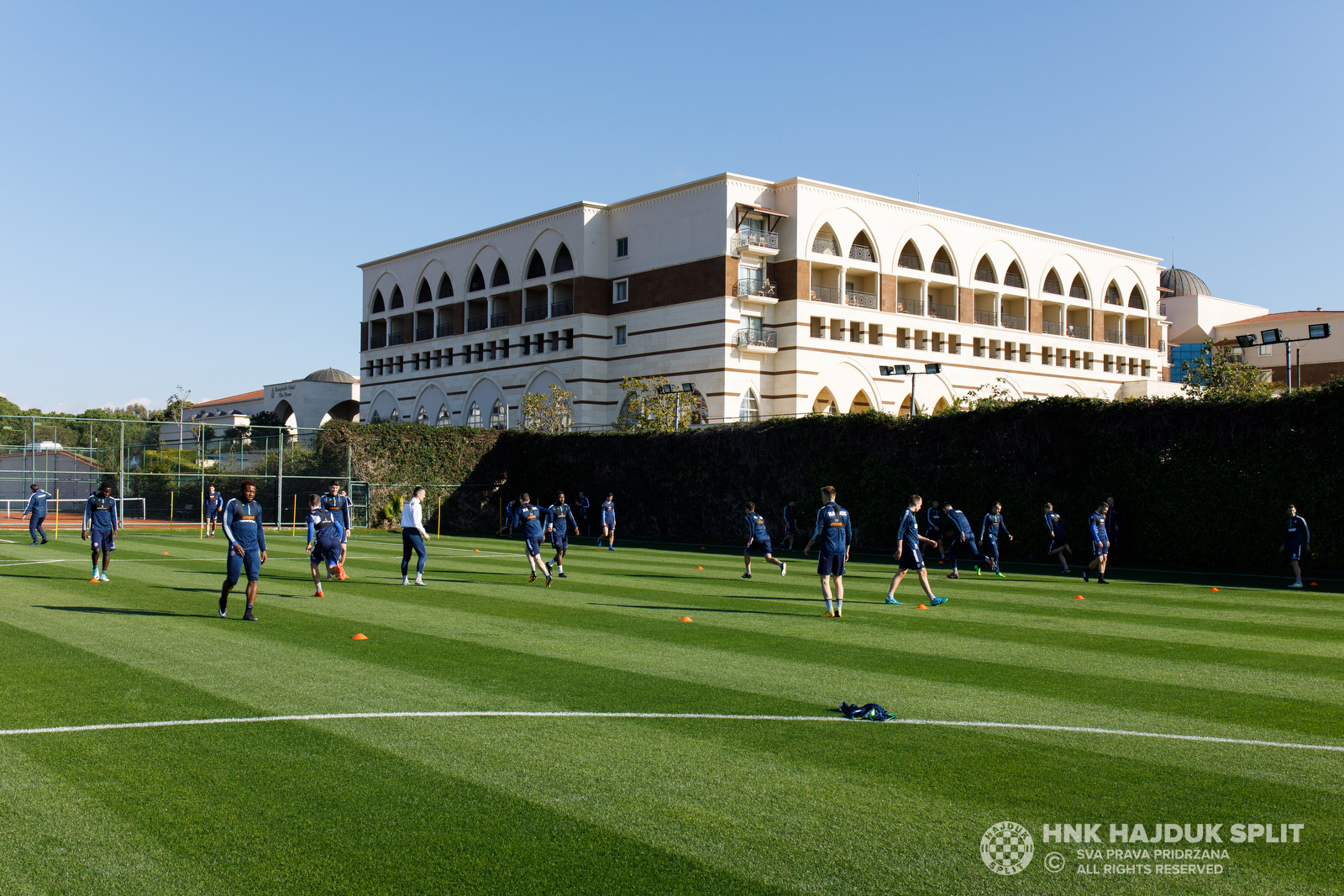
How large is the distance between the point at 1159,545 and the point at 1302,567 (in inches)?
140

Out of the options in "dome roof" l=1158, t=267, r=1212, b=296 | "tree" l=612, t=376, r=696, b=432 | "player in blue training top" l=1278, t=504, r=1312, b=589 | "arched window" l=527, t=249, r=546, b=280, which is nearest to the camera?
"player in blue training top" l=1278, t=504, r=1312, b=589

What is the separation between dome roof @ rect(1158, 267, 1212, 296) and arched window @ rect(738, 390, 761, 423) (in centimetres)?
5349

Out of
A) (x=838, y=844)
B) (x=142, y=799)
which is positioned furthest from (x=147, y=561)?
(x=838, y=844)

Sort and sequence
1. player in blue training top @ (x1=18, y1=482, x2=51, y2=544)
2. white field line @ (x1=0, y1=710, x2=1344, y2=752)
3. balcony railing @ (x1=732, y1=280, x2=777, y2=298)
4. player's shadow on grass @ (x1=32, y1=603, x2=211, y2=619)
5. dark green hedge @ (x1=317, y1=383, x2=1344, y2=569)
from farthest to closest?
balcony railing @ (x1=732, y1=280, x2=777, y2=298)
player in blue training top @ (x1=18, y1=482, x2=51, y2=544)
dark green hedge @ (x1=317, y1=383, x2=1344, y2=569)
player's shadow on grass @ (x1=32, y1=603, x2=211, y2=619)
white field line @ (x1=0, y1=710, x2=1344, y2=752)

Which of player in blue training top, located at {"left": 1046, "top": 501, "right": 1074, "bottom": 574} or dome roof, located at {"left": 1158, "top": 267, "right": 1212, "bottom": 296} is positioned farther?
dome roof, located at {"left": 1158, "top": 267, "right": 1212, "bottom": 296}

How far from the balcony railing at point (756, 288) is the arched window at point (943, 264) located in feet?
45.8

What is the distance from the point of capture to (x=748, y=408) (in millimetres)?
63812

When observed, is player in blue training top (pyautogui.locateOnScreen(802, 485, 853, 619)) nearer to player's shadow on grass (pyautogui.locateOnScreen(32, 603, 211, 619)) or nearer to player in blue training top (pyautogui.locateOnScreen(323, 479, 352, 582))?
player's shadow on grass (pyautogui.locateOnScreen(32, 603, 211, 619))

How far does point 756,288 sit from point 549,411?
1528cm

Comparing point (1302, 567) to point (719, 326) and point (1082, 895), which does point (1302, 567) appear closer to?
point (1082, 895)

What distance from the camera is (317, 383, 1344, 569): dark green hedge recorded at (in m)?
26.4

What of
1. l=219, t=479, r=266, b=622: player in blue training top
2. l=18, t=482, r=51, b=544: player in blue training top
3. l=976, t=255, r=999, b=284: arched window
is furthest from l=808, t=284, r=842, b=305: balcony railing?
l=219, t=479, r=266, b=622: player in blue training top

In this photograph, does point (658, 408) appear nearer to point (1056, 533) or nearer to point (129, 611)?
point (1056, 533)

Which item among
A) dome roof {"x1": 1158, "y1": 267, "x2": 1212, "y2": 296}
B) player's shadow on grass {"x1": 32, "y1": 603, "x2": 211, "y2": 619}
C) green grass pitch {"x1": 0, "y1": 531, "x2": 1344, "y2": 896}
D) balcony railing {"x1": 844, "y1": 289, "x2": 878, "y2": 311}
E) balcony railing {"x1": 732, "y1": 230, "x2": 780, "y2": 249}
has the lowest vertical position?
green grass pitch {"x1": 0, "y1": 531, "x2": 1344, "y2": 896}
